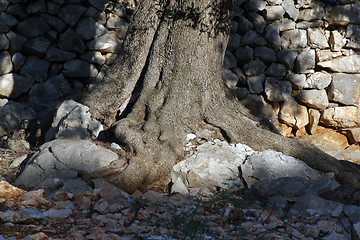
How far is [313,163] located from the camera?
353cm

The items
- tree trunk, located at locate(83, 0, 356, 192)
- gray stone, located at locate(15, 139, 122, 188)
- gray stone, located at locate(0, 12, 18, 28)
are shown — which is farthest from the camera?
gray stone, located at locate(0, 12, 18, 28)

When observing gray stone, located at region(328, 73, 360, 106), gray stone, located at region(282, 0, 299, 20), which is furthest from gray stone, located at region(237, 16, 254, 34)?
gray stone, located at region(328, 73, 360, 106)

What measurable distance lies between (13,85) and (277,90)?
4.34 metres

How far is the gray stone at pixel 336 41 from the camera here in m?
5.96

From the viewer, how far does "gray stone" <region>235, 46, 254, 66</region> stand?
239 inches

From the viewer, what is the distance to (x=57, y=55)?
5.89 m

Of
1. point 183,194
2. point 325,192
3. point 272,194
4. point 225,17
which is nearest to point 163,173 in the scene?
point 183,194

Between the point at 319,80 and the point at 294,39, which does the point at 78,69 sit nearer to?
the point at 294,39

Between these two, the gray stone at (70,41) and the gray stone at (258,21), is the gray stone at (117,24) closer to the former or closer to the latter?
the gray stone at (70,41)

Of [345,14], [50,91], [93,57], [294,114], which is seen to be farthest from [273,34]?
[50,91]

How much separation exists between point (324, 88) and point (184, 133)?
11.4 ft

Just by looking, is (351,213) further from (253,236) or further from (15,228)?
(15,228)

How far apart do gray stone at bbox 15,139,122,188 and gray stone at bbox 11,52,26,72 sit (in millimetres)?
3094

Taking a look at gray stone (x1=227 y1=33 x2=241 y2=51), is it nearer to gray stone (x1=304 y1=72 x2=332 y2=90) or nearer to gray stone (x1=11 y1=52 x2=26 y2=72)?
gray stone (x1=304 y1=72 x2=332 y2=90)
